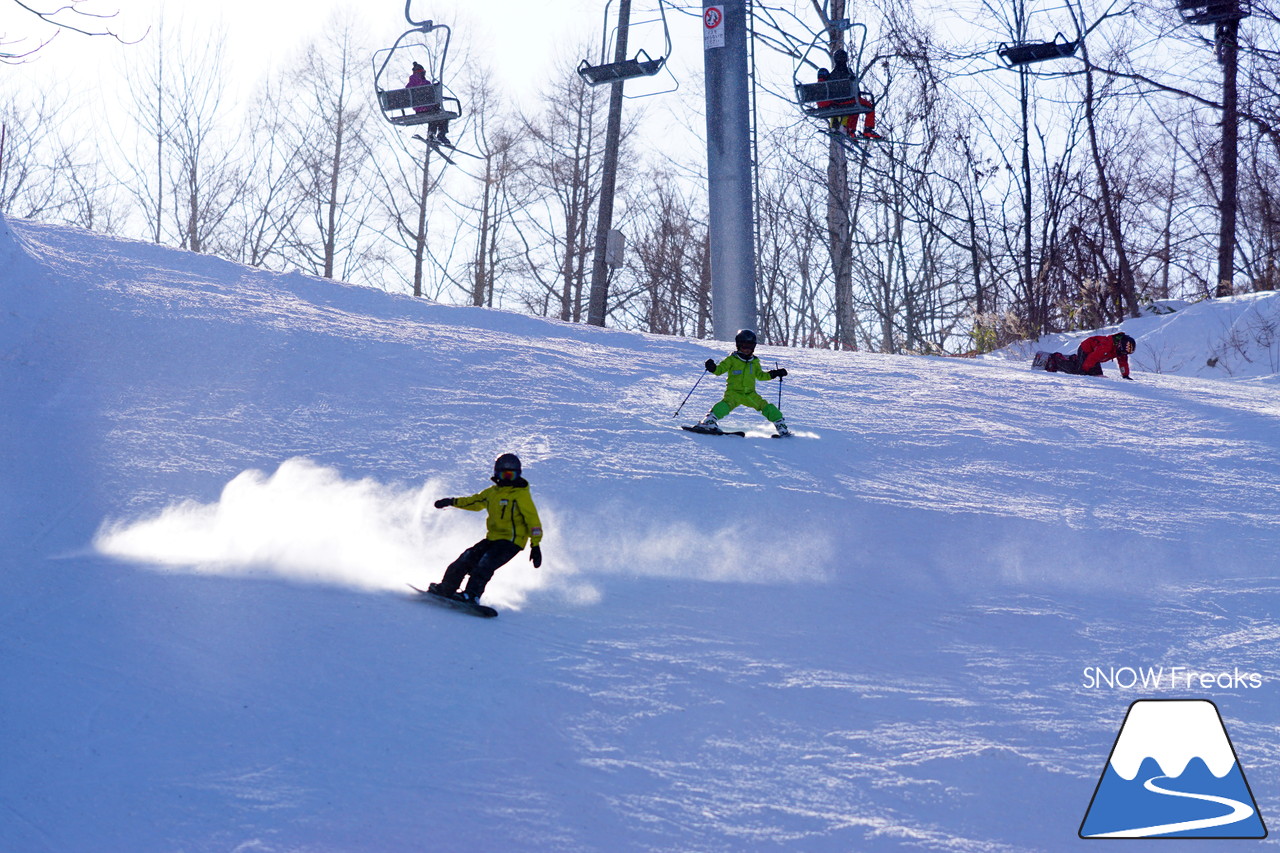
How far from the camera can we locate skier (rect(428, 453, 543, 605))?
17.5 ft

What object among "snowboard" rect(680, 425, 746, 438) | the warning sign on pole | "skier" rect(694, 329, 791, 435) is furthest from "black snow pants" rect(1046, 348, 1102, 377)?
the warning sign on pole

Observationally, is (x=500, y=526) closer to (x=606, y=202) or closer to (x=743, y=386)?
(x=743, y=386)

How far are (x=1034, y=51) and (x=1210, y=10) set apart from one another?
8679mm

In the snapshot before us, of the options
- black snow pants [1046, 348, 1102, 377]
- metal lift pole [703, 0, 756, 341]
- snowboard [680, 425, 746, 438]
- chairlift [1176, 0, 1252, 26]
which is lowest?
snowboard [680, 425, 746, 438]

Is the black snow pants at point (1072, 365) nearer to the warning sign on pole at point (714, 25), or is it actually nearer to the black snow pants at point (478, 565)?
the warning sign on pole at point (714, 25)

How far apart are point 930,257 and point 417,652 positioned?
3041 centimetres

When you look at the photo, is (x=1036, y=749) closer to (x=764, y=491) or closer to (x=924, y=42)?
(x=764, y=491)

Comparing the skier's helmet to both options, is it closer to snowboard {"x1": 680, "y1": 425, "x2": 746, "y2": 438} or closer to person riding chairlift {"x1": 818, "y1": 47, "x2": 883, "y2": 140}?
snowboard {"x1": 680, "y1": 425, "x2": 746, "y2": 438}

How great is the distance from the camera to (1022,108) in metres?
24.2

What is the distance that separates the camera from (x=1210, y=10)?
784 inches

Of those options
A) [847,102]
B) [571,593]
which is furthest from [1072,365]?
[571,593]

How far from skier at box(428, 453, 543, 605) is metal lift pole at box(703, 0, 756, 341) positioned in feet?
28.5

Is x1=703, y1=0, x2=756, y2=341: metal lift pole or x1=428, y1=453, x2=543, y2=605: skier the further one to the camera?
x1=703, y1=0, x2=756, y2=341: metal lift pole

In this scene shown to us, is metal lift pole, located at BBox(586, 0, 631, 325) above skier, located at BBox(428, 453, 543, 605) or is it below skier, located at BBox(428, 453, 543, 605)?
above
